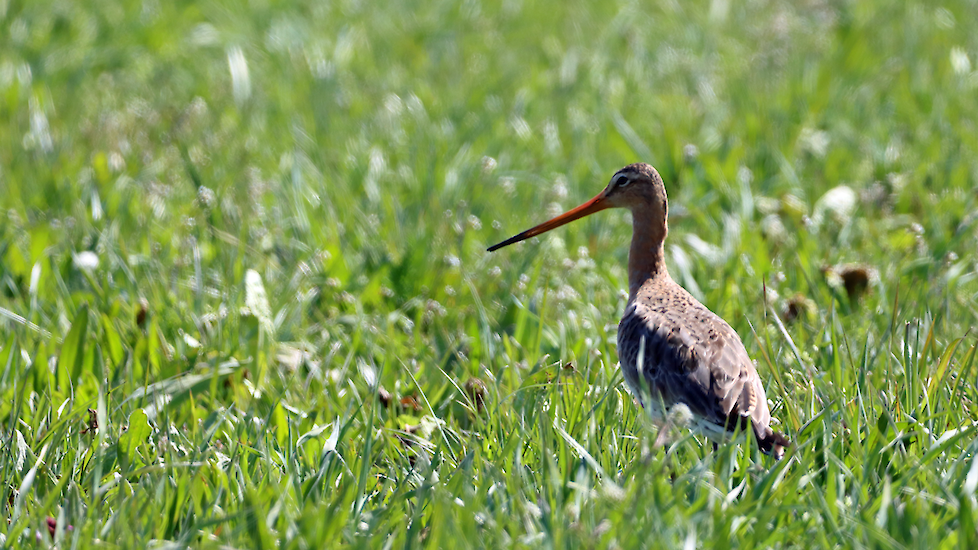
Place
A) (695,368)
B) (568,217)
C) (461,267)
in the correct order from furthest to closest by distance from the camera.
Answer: (461,267) → (568,217) → (695,368)

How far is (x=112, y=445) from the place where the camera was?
3.10 meters

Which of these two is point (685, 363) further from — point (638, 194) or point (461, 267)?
point (461, 267)

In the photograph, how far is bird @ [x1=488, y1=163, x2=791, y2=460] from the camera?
3102 mm

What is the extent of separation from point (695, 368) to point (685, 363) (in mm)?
44

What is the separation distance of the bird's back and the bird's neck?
1.14 feet

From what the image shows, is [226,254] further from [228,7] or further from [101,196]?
[228,7]

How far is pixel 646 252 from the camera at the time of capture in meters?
4.11

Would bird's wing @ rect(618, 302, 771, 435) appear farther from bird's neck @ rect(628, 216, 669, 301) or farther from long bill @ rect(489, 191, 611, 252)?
long bill @ rect(489, 191, 611, 252)

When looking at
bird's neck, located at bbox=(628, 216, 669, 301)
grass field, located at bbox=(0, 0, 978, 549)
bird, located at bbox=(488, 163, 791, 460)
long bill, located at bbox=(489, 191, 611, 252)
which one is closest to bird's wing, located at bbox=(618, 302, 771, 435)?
bird, located at bbox=(488, 163, 791, 460)

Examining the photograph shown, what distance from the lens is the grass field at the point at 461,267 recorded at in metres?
2.68

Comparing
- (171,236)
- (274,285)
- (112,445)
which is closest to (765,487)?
(112,445)

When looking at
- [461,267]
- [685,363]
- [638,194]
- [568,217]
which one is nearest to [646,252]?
[638,194]

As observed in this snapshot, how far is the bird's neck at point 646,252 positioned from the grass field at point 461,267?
14 centimetres

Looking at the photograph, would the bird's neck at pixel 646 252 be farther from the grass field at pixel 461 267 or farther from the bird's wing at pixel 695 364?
the bird's wing at pixel 695 364
